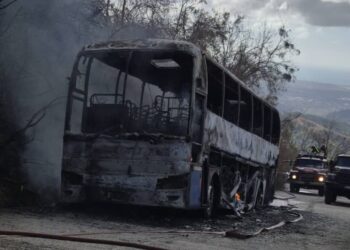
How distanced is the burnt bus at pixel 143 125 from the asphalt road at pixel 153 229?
47cm

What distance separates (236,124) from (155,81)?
272 cm

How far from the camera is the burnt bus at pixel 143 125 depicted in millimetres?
10070

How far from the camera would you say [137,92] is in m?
10.9

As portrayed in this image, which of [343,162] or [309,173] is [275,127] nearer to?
[343,162]

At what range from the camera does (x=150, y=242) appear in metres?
7.91

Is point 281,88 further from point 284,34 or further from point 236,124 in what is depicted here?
point 236,124

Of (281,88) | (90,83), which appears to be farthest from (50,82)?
(281,88)

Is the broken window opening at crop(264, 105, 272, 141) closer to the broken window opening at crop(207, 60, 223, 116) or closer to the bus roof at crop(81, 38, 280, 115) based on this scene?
the broken window opening at crop(207, 60, 223, 116)

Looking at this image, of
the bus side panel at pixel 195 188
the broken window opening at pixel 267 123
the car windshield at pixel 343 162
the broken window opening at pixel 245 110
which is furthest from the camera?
the car windshield at pixel 343 162

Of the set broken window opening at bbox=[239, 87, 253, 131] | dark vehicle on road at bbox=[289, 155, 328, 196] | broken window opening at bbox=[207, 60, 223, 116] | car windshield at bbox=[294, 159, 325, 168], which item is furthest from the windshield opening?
car windshield at bbox=[294, 159, 325, 168]

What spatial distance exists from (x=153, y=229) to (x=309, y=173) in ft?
84.0

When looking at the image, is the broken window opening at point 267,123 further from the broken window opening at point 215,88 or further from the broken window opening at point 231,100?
the broken window opening at point 215,88

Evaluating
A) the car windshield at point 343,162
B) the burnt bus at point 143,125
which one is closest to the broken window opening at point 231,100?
the burnt bus at point 143,125

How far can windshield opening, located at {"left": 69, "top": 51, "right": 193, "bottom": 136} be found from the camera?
10.4m
